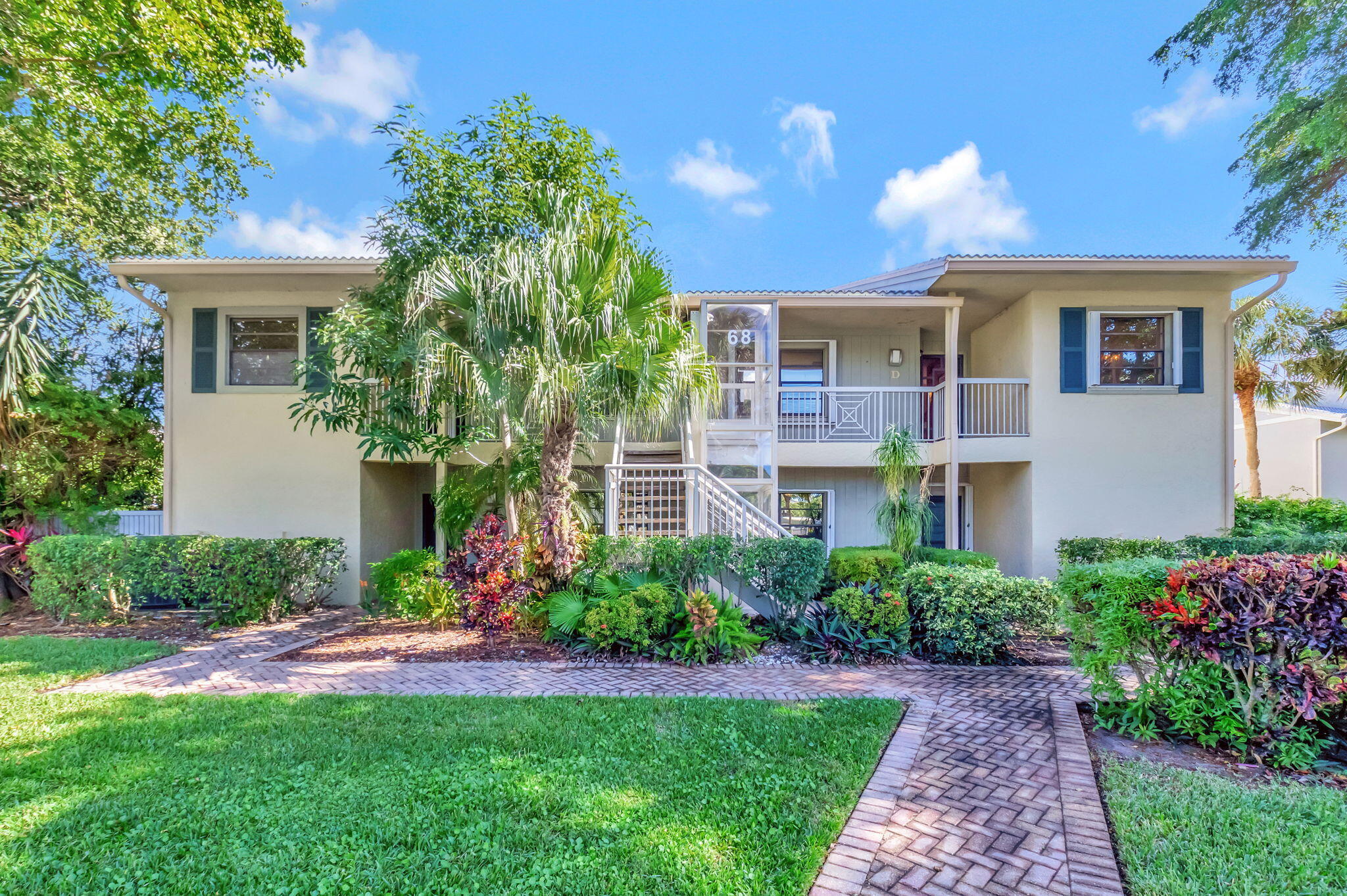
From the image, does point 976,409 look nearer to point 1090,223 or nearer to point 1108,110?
point 1108,110

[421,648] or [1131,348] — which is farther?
[1131,348]

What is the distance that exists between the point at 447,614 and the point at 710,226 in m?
16.3

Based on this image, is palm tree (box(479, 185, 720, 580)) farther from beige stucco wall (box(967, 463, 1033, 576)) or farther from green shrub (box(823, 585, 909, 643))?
beige stucco wall (box(967, 463, 1033, 576))

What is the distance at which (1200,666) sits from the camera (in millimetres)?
4258

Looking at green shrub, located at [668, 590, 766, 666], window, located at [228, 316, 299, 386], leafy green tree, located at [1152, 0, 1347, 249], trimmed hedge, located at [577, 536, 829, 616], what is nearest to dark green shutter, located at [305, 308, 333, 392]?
window, located at [228, 316, 299, 386]

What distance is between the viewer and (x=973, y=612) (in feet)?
21.8

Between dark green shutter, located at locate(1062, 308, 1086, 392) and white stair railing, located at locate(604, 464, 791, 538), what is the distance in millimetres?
6239

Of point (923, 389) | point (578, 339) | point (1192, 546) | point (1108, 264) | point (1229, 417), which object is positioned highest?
point (1108, 264)

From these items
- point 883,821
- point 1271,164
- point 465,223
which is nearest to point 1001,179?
point 1271,164

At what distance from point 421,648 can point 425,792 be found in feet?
13.3

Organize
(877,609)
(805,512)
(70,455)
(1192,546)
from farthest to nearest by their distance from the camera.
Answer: (805,512), (70,455), (1192,546), (877,609)

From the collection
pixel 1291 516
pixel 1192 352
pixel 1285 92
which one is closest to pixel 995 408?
pixel 1192 352

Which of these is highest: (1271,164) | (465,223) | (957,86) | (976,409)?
(957,86)

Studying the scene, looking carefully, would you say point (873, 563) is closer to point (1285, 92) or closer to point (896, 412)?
point (896, 412)
